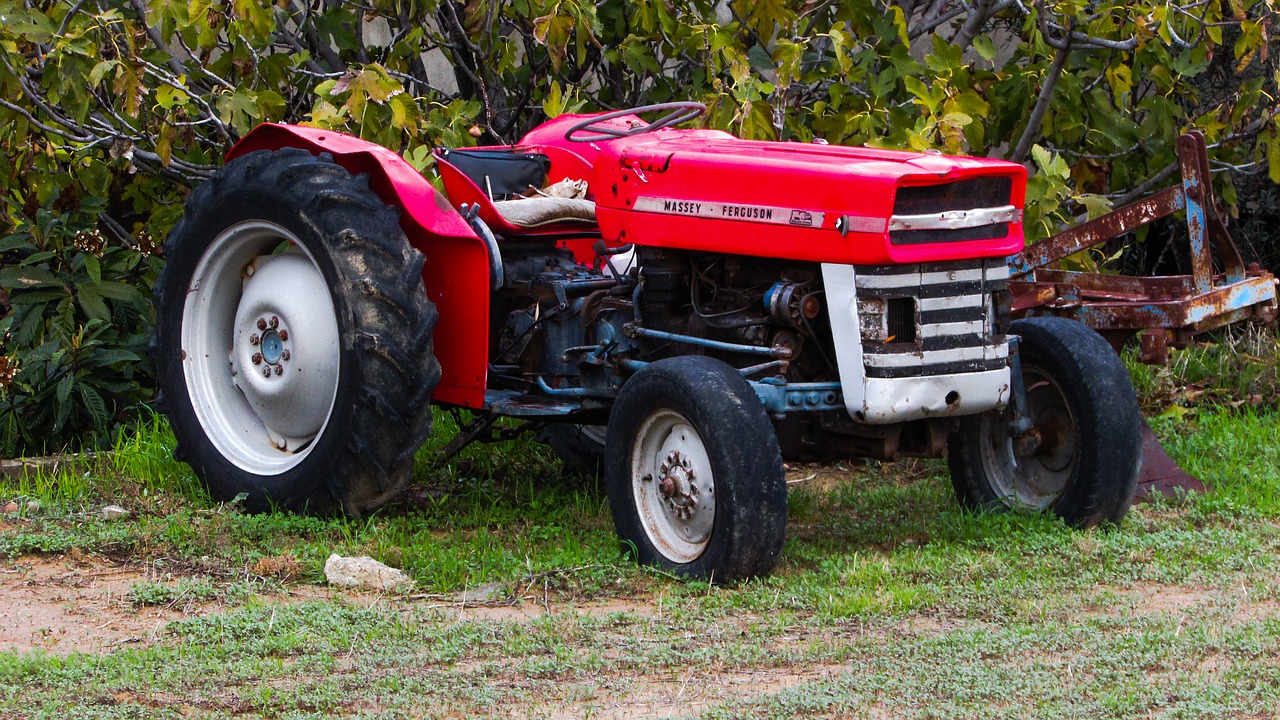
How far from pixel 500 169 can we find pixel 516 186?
0.09m

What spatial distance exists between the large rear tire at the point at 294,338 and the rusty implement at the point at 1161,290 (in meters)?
2.42

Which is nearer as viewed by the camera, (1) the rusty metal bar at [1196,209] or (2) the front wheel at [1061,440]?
(2) the front wheel at [1061,440]

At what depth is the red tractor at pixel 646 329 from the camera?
454 centimetres

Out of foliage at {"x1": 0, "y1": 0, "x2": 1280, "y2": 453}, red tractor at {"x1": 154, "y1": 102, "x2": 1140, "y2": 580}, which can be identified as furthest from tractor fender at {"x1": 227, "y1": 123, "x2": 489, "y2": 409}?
foliage at {"x1": 0, "y1": 0, "x2": 1280, "y2": 453}

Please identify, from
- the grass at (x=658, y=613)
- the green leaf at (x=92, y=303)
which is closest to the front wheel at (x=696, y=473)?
the grass at (x=658, y=613)

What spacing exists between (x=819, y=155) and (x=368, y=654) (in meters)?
2.14

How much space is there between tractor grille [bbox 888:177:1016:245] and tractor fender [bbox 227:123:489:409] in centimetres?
146

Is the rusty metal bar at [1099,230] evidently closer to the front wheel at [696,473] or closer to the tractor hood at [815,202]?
the tractor hood at [815,202]

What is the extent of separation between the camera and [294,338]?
212 inches

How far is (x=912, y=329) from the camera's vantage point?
461cm

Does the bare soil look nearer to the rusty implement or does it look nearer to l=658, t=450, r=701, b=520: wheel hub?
l=658, t=450, r=701, b=520: wheel hub

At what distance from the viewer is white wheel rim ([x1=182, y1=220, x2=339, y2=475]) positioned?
5.37m

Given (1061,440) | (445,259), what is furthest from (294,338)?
(1061,440)

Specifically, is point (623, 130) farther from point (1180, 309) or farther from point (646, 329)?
point (1180, 309)
